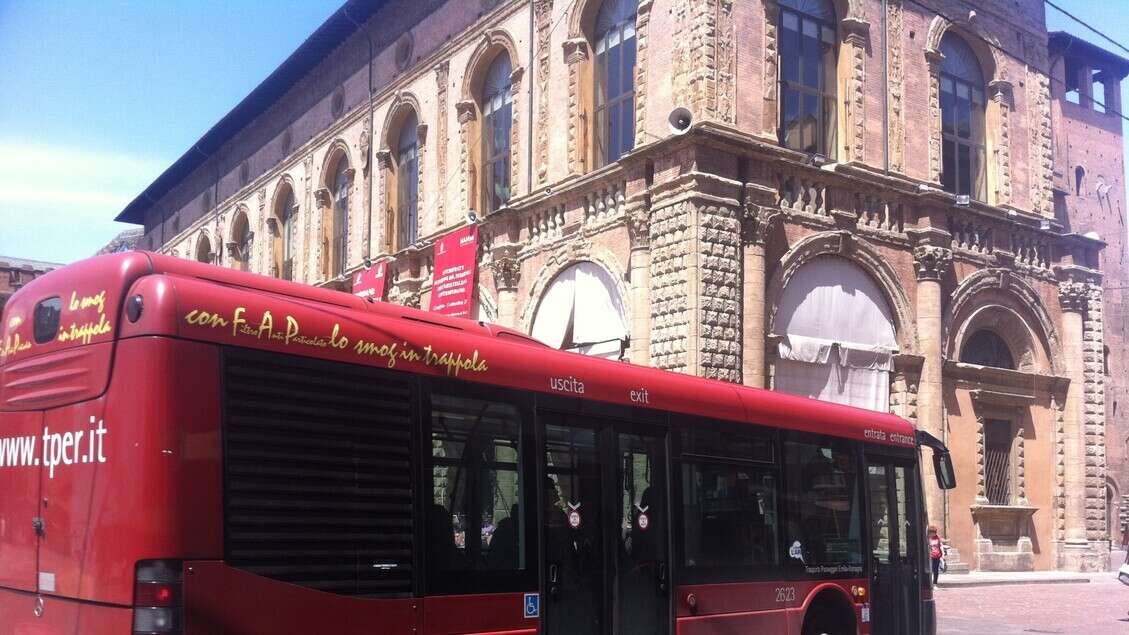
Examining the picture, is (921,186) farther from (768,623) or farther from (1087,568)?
(768,623)

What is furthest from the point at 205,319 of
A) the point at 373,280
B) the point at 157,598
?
the point at 373,280

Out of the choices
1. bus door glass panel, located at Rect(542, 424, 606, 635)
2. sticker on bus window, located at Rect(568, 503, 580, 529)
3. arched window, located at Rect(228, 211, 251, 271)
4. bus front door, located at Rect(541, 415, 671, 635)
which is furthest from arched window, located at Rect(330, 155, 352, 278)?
sticker on bus window, located at Rect(568, 503, 580, 529)

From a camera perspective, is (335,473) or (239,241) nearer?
(335,473)

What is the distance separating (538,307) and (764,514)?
14.4m

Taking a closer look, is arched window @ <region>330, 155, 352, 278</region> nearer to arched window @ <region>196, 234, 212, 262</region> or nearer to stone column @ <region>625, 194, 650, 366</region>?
arched window @ <region>196, 234, 212, 262</region>

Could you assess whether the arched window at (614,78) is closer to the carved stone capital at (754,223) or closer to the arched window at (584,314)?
the arched window at (584,314)

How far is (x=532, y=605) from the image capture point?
8188mm

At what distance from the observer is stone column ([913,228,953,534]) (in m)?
23.6

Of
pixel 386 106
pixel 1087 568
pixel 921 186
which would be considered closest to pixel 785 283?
pixel 921 186

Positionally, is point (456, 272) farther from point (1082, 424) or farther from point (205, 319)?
point (205, 319)

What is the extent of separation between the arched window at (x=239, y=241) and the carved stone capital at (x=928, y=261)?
27.7m

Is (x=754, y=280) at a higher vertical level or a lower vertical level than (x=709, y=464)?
higher

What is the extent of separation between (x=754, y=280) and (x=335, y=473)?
Answer: 14662 mm

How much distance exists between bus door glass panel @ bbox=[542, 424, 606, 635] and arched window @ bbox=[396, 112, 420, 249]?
22776 mm
